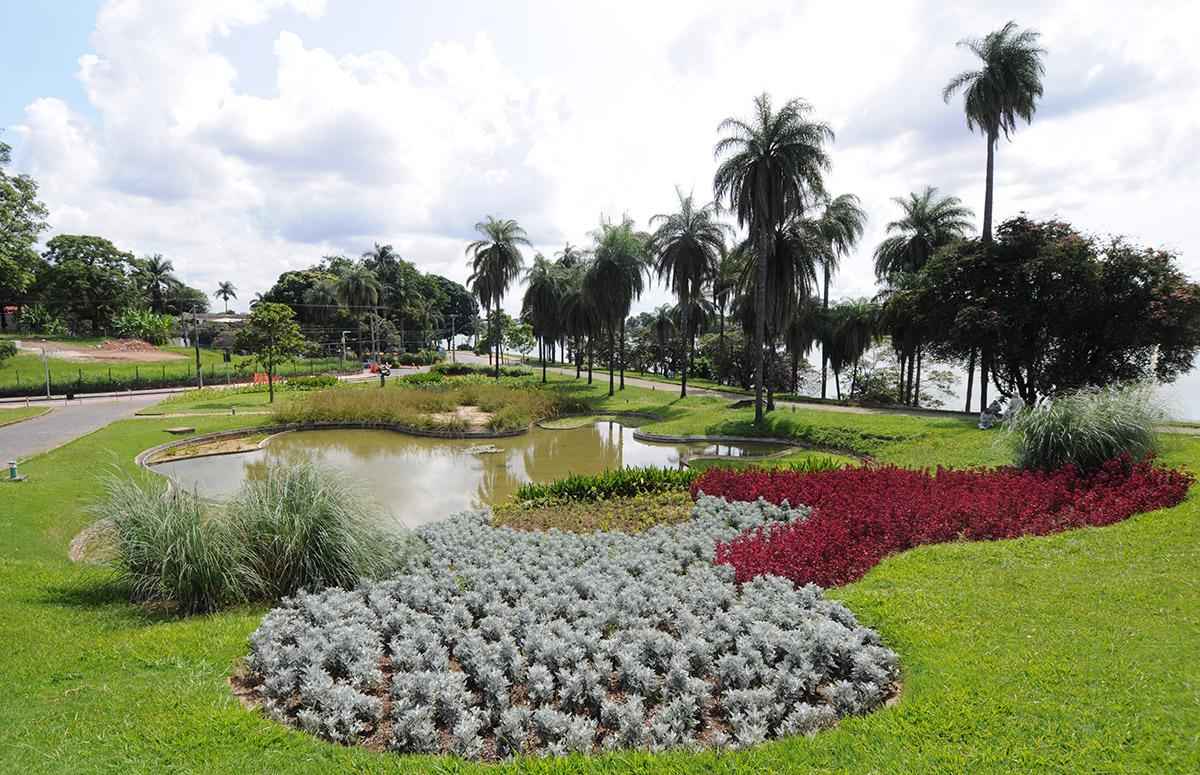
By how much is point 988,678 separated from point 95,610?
8.97 metres

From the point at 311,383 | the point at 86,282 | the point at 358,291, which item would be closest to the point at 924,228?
the point at 311,383

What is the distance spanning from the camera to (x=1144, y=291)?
66.4 feet

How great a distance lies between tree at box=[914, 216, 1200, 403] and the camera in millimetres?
20203

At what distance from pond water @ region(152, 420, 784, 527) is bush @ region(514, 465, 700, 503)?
1.64 metres

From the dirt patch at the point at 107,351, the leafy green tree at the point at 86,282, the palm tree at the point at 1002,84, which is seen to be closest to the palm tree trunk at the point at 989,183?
the palm tree at the point at 1002,84

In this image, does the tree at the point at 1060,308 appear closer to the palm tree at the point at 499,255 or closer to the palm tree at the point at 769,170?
the palm tree at the point at 769,170

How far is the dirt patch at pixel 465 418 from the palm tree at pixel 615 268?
10170mm

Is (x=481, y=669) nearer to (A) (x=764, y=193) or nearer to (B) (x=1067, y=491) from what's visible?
(B) (x=1067, y=491)

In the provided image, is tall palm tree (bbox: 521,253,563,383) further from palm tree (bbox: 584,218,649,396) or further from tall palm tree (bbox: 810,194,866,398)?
tall palm tree (bbox: 810,194,866,398)

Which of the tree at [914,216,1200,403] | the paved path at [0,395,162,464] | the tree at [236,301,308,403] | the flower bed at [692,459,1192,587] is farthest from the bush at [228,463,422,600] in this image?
the tree at [236,301,308,403]

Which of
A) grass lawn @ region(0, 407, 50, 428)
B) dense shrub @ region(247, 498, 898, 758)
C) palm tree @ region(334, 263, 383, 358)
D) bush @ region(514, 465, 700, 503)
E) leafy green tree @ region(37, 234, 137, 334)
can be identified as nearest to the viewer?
dense shrub @ region(247, 498, 898, 758)

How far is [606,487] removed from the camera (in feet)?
45.3

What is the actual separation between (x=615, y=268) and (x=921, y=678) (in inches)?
1325

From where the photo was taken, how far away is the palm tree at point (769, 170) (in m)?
23.4
